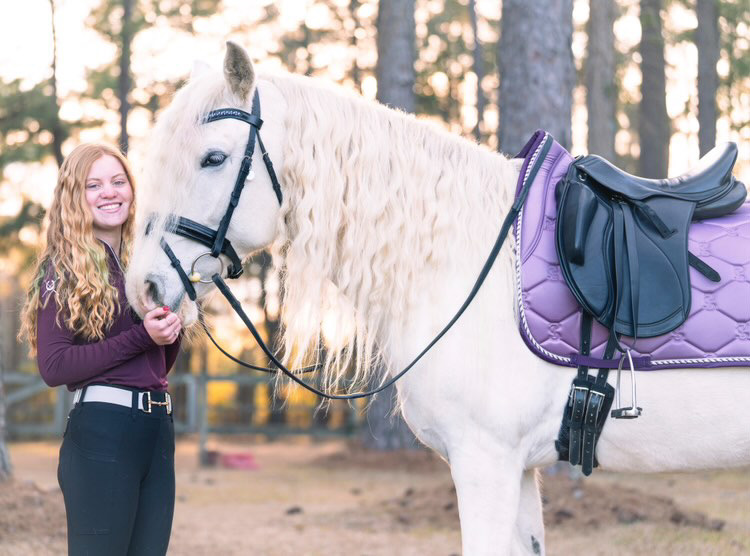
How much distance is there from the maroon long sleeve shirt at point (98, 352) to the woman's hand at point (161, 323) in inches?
3.0

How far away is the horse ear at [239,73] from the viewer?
2574mm

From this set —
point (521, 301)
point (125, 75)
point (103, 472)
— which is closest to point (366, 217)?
point (521, 301)

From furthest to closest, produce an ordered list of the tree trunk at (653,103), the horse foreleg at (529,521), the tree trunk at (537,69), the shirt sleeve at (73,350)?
the tree trunk at (653,103), the tree trunk at (537,69), the horse foreleg at (529,521), the shirt sleeve at (73,350)

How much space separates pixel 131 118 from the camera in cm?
1691

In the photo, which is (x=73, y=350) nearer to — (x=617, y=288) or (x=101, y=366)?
(x=101, y=366)

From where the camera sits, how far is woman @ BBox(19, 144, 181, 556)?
2.65 m

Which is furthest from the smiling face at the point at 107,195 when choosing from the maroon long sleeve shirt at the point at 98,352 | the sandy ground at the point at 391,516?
the sandy ground at the point at 391,516

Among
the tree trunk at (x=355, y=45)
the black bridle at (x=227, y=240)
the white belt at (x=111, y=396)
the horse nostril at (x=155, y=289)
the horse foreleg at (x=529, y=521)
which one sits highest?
the tree trunk at (x=355, y=45)

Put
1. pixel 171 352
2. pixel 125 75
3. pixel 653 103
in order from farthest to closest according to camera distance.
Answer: pixel 653 103, pixel 125 75, pixel 171 352

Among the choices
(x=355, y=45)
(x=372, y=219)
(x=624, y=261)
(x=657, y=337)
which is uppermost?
(x=355, y=45)

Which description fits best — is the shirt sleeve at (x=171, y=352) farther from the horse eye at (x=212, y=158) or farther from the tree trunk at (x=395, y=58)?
the tree trunk at (x=395, y=58)

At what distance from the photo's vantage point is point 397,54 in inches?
402

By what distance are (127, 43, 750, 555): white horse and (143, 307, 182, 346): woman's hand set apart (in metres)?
0.04

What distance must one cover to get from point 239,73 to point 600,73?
1090 cm
